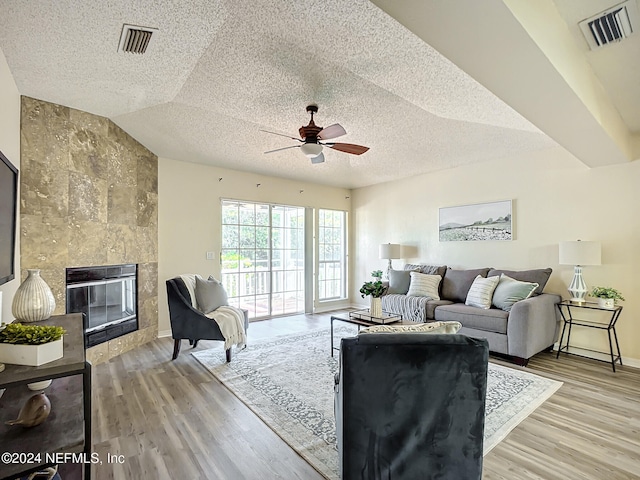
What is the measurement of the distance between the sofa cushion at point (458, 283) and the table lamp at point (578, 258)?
967 millimetres

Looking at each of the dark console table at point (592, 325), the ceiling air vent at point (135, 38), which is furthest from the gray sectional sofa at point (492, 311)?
the ceiling air vent at point (135, 38)

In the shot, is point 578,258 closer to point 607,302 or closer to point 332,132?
point 607,302

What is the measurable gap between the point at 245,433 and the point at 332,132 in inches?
95.4

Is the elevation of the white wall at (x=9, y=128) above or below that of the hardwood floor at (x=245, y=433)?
above

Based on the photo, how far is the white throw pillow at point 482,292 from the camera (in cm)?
392

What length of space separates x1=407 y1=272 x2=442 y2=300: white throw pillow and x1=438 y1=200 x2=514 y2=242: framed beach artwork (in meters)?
0.79

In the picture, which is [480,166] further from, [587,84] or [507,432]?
[507,432]

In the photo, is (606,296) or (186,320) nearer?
(606,296)

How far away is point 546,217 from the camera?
4.12m

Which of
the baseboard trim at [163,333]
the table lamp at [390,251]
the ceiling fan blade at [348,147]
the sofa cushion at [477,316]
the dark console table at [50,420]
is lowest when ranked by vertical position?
Answer: the baseboard trim at [163,333]

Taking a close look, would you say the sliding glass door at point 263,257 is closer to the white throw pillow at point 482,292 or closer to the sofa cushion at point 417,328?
the white throw pillow at point 482,292

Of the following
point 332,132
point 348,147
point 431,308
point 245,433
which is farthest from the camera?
point 431,308

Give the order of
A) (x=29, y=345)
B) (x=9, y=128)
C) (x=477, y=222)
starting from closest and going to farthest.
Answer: (x=29, y=345) → (x=9, y=128) → (x=477, y=222)

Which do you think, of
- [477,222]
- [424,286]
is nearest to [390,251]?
[424,286]
